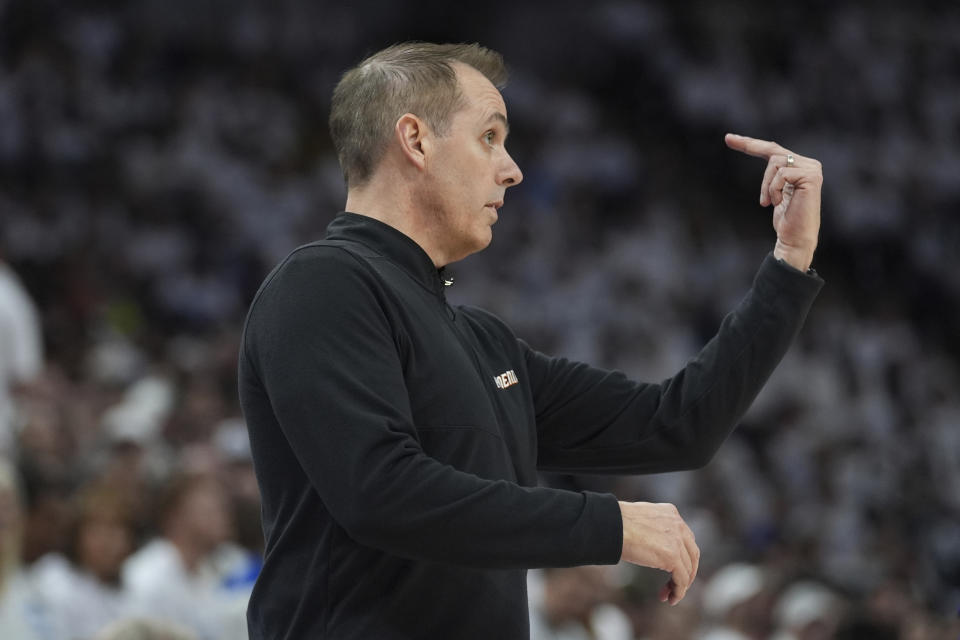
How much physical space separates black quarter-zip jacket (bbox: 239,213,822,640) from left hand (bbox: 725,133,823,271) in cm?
57

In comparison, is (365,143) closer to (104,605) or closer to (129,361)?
(104,605)

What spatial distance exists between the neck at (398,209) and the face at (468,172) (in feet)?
0.04

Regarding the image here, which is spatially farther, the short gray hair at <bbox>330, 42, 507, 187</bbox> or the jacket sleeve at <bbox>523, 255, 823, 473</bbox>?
the jacket sleeve at <bbox>523, 255, 823, 473</bbox>

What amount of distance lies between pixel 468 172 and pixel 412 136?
115 millimetres

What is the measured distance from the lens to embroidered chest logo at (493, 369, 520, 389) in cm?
227

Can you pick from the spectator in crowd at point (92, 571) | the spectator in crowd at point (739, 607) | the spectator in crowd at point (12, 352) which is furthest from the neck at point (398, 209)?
the spectator in crowd at point (739, 607)

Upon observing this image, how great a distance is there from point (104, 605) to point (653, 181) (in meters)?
9.80

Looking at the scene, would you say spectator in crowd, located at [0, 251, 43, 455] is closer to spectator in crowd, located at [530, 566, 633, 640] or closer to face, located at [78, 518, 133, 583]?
face, located at [78, 518, 133, 583]

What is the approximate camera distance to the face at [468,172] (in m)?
2.24

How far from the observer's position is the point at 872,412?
11344 mm

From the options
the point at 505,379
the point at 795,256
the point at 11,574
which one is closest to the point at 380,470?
the point at 505,379

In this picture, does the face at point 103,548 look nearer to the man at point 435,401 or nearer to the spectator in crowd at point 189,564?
the spectator in crowd at point 189,564

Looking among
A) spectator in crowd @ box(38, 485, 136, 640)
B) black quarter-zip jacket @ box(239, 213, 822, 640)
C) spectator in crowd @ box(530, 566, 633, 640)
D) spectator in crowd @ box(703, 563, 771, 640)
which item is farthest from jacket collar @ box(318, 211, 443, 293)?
spectator in crowd @ box(703, 563, 771, 640)

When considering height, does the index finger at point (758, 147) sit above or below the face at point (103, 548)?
above
